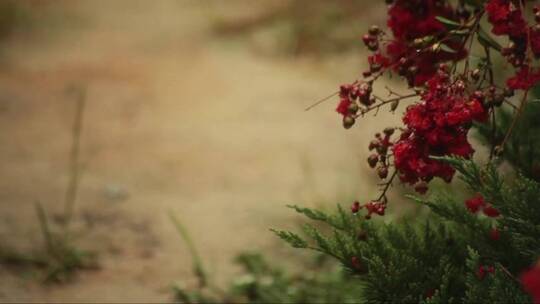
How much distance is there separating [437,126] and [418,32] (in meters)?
0.37

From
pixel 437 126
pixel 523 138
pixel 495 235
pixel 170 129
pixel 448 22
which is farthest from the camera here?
pixel 170 129

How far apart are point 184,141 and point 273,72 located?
3.57 feet

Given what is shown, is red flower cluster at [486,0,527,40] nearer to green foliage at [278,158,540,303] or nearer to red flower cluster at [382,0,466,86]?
red flower cluster at [382,0,466,86]

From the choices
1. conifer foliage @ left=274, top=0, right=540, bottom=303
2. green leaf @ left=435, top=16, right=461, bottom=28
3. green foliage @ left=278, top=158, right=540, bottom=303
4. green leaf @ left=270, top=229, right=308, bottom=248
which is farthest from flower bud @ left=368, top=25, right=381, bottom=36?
green leaf @ left=270, top=229, right=308, bottom=248

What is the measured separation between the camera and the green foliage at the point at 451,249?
53.1 inches

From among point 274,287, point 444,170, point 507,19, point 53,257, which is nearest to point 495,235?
point 444,170

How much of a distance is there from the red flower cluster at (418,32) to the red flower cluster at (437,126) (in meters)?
0.18

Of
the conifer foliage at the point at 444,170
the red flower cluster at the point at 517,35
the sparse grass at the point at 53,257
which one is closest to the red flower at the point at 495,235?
the conifer foliage at the point at 444,170

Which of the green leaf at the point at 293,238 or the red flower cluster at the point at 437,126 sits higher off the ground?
the red flower cluster at the point at 437,126

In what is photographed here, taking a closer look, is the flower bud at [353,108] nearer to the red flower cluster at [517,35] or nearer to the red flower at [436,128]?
the red flower at [436,128]

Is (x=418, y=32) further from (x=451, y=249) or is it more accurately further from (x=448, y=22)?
(x=451, y=249)

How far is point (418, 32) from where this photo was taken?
1636 mm

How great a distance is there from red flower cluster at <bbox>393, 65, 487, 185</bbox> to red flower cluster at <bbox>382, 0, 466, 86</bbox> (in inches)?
7.2

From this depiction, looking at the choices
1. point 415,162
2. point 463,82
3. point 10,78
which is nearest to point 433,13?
point 463,82
